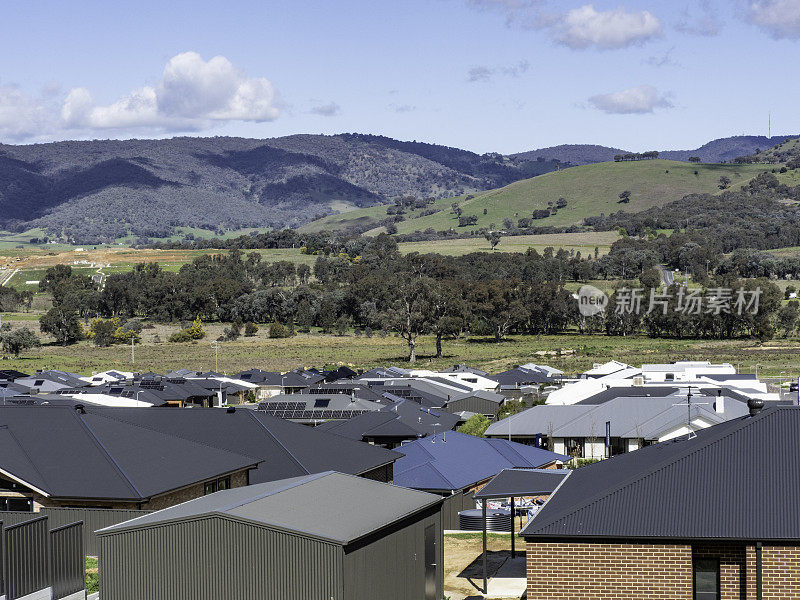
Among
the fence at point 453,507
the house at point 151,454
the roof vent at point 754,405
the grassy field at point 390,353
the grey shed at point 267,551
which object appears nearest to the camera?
the grey shed at point 267,551

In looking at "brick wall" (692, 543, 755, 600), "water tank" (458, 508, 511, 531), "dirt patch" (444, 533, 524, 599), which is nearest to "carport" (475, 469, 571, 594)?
"dirt patch" (444, 533, 524, 599)

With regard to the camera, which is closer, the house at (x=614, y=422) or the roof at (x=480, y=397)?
the house at (x=614, y=422)

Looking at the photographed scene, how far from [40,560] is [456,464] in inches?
665

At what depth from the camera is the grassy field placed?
330 feet

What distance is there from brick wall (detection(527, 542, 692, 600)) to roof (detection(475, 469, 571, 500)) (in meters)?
7.30

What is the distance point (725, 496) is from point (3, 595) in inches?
454

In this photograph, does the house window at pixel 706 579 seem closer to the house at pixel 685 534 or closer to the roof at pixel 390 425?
the house at pixel 685 534

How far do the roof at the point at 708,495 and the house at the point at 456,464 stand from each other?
1273 centimetres

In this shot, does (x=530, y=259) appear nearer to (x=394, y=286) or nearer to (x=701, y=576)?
(x=394, y=286)

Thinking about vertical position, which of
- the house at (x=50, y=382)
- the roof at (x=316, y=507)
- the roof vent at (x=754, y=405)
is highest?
the roof vent at (x=754, y=405)

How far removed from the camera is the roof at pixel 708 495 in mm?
16750

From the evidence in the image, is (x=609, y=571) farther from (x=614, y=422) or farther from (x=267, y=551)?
(x=614, y=422)

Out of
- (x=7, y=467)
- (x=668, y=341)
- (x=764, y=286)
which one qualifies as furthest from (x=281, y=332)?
(x=7, y=467)

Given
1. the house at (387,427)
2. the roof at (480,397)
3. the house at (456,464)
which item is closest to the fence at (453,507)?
the house at (456,464)
